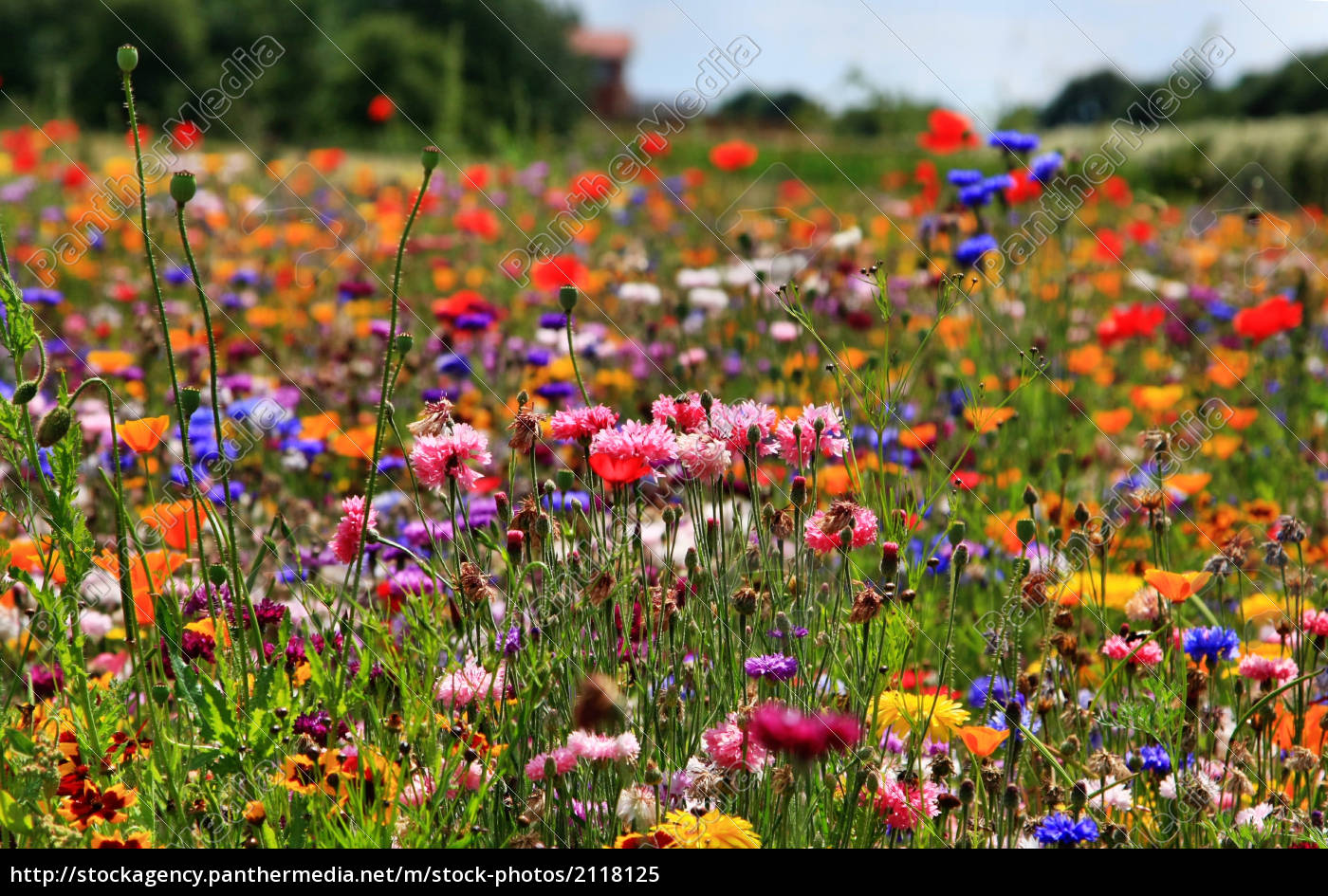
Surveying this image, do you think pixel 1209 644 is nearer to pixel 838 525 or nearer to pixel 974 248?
pixel 838 525

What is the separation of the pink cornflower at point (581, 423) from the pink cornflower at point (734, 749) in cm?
43

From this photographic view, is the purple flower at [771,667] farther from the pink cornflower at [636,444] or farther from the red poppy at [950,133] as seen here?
the red poppy at [950,133]

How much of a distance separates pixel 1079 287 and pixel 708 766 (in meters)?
4.41

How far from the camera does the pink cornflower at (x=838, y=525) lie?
1497 millimetres

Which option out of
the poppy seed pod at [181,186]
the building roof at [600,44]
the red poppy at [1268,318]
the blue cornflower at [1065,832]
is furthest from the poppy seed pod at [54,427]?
the building roof at [600,44]

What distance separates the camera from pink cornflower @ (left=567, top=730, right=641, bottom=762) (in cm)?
135

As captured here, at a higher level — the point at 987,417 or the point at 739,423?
the point at 987,417

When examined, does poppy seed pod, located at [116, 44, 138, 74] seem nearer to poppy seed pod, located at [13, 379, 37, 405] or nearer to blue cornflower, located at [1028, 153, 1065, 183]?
poppy seed pod, located at [13, 379, 37, 405]

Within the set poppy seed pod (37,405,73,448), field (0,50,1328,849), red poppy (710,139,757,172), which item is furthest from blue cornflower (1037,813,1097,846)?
red poppy (710,139,757,172)

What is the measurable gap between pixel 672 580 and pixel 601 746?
1.67ft

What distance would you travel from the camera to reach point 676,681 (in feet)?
5.12

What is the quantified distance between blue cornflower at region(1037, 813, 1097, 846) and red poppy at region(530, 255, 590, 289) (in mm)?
2774

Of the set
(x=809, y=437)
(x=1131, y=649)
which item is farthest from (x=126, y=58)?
(x=1131, y=649)

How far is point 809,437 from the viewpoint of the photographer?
1629 mm
